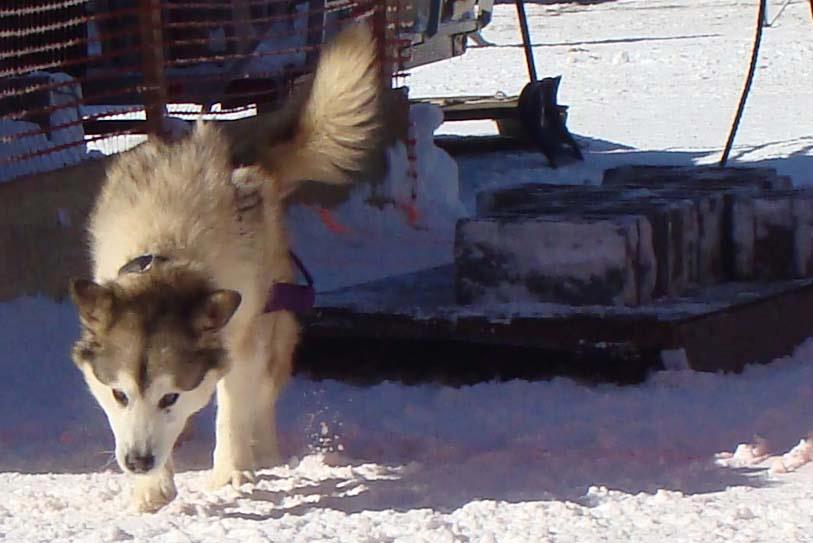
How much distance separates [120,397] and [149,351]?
146 millimetres

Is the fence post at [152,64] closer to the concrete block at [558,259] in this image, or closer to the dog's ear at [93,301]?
the concrete block at [558,259]

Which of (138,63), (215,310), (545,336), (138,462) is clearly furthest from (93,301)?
(138,63)

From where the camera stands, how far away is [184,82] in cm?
893

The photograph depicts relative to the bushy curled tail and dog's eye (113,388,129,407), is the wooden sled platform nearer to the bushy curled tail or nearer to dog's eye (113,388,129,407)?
the bushy curled tail

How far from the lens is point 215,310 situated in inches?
161

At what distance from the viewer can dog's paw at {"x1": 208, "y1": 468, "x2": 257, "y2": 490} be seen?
15.2ft

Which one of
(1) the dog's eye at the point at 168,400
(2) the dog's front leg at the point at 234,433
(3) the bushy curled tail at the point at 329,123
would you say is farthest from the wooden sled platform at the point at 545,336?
(1) the dog's eye at the point at 168,400

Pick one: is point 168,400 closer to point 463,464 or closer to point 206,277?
point 206,277

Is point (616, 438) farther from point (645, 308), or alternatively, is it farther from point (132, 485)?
point (132, 485)

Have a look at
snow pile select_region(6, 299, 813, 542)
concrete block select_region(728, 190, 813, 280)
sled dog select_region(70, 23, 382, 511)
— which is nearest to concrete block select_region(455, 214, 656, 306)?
snow pile select_region(6, 299, 813, 542)

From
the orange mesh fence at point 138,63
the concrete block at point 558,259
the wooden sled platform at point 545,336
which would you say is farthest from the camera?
the orange mesh fence at point 138,63

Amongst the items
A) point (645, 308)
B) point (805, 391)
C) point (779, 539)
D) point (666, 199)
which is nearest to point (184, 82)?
point (666, 199)

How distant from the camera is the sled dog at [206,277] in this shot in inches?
159

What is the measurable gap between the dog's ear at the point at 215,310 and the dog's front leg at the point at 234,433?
51 centimetres
